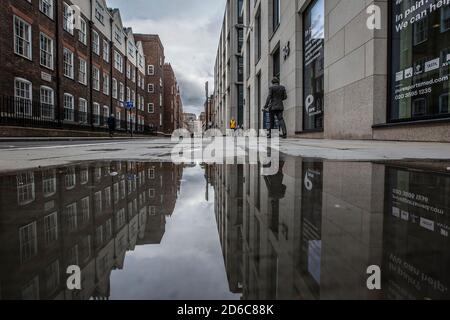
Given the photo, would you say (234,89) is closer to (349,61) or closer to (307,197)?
(349,61)

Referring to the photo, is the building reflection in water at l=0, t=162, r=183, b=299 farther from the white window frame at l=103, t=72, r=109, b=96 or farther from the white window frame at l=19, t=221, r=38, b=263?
the white window frame at l=103, t=72, r=109, b=96

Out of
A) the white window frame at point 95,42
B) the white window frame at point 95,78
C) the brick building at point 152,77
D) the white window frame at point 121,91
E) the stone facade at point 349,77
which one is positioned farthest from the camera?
the brick building at point 152,77

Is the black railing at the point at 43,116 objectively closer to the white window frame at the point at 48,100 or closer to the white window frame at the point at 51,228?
the white window frame at the point at 48,100

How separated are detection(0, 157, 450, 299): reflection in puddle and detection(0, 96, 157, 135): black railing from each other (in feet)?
52.9


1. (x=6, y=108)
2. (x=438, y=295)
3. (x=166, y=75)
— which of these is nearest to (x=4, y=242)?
(x=438, y=295)

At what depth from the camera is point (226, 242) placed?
0.97 metres

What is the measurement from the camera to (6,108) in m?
14.9

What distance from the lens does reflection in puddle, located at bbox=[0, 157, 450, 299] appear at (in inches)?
27.5

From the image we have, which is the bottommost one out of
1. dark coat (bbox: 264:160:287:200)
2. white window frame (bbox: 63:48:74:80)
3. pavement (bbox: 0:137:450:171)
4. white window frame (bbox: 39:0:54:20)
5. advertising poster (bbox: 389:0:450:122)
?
dark coat (bbox: 264:160:287:200)

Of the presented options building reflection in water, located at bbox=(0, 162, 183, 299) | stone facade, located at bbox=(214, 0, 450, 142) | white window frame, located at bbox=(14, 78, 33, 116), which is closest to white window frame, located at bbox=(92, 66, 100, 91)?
white window frame, located at bbox=(14, 78, 33, 116)

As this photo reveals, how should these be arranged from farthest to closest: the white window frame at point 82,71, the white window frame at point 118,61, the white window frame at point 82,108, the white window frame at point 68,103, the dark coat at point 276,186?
the white window frame at point 118,61 → the white window frame at point 82,71 → the white window frame at point 82,108 → the white window frame at point 68,103 → the dark coat at point 276,186

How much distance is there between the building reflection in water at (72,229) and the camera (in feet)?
2.36

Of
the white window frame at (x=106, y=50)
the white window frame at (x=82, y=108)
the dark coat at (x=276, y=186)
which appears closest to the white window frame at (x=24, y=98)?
the white window frame at (x=82, y=108)

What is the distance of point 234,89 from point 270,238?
3446cm
